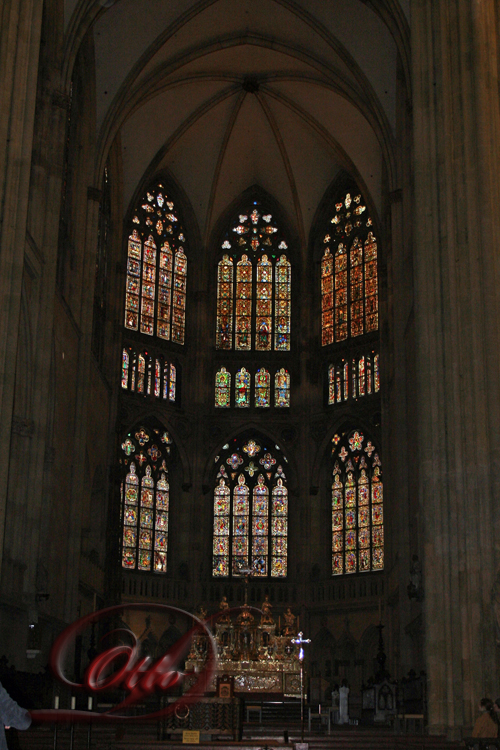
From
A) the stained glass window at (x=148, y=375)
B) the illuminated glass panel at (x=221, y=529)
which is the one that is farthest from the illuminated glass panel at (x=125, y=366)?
the illuminated glass panel at (x=221, y=529)

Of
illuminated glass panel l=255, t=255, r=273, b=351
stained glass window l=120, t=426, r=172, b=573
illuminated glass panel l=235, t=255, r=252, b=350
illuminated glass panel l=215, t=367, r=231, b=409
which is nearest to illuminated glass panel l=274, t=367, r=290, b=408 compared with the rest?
illuminated glass panel l=255, t=255, r=273, b=351

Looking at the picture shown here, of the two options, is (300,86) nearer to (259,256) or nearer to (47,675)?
(259,256)

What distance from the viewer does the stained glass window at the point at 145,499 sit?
102ft

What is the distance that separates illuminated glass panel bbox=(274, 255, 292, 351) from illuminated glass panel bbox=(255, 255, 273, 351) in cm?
20

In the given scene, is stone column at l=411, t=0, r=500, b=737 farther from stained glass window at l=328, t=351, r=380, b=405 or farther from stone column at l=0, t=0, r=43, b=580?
A: stained glass window at l=328, t=351, r=380, b=405

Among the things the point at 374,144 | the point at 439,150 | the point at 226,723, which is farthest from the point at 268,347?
the point at 226,723

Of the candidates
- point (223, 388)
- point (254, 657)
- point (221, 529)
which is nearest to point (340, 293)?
point (223, 388)

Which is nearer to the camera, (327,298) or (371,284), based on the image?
(371,284)

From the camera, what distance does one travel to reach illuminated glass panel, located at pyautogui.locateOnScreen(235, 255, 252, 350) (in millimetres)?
34156

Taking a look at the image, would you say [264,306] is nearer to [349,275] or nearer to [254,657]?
[349,275]

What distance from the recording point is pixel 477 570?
1648cm

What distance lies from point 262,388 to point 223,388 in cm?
124

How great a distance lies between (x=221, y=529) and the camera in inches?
1273

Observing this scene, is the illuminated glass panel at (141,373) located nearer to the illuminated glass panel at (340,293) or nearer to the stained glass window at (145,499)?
the stained glass window at (145,499)
